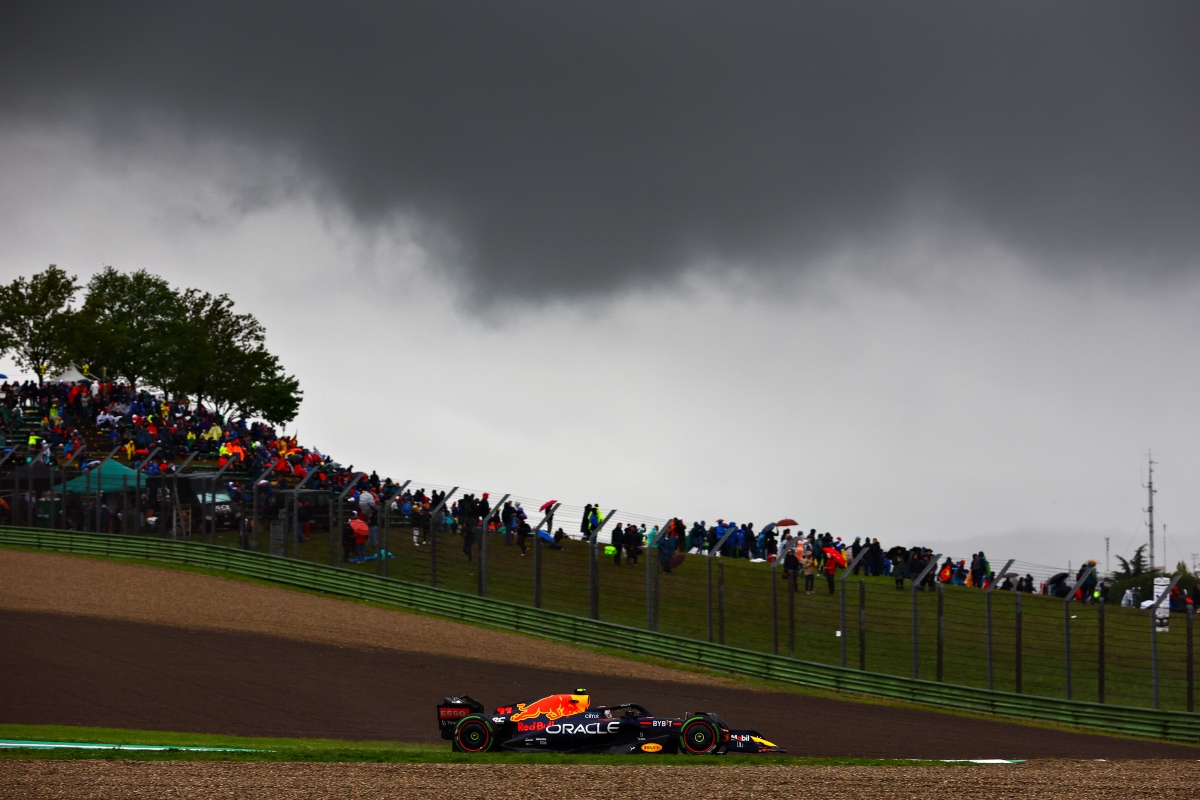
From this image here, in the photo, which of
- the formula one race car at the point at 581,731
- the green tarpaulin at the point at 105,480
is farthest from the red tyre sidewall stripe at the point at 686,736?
the green tarpaulin at the point at 105,480

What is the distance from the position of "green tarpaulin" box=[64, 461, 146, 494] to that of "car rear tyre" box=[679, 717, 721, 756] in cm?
2292

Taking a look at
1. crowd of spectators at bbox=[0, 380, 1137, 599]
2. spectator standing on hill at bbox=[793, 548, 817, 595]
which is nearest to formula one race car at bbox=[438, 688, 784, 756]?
crowd of spectators at bbox=[0, 380, 1137, 599]

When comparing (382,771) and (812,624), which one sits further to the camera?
(812,624)

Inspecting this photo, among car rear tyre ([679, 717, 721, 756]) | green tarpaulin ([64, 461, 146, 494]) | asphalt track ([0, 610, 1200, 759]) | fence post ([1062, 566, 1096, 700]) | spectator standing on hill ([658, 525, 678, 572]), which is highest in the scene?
green tarpaulin ([64, 461, 146, 494])

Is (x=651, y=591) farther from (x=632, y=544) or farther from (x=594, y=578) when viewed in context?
(x=632, y=544)

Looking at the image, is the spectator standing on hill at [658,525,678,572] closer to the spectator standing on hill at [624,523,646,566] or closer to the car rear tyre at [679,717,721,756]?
the spectator standing on hill at [624,523,646,566]

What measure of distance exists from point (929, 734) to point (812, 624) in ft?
21.2

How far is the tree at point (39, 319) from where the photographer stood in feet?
216

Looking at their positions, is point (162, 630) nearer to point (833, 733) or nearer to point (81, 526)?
point (81, 526)

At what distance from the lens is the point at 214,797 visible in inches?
456

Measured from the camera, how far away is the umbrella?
30669 millimetres

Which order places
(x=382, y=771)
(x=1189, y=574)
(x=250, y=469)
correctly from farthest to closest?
(x=1189, y=574)
(x=250, y=469)
(x=382, y=771)

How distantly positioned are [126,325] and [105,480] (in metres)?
40.5

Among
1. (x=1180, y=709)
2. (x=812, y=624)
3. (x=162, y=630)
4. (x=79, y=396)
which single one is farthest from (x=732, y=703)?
(x=79, y=396)
